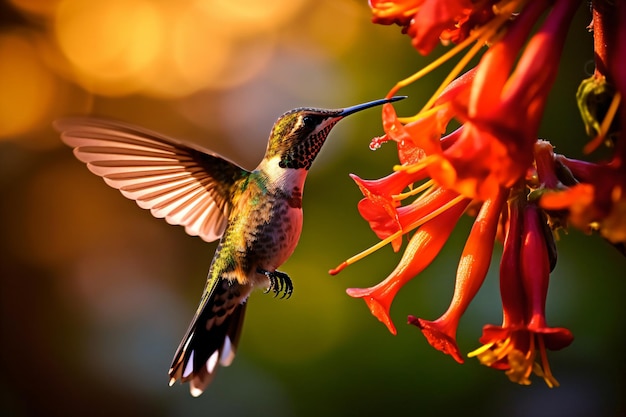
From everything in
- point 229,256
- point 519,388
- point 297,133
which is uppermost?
point 297,133

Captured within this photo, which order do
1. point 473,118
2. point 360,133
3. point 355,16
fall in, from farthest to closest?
point 355,16, point 360,133, point 473,118

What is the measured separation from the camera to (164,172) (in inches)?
83.8

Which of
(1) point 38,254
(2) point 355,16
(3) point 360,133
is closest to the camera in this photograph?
(3) point 360,133

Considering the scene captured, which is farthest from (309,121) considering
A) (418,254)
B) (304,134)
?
(418,254)

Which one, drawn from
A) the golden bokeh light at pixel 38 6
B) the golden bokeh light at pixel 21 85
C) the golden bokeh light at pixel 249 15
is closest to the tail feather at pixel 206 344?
the golden bokeh light at pixel 249 15

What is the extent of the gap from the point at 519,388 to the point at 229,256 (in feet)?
5.04

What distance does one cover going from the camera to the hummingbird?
2010 mm

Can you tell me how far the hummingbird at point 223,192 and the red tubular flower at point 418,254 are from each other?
53 centimetres

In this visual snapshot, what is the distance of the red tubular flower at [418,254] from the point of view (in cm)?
145

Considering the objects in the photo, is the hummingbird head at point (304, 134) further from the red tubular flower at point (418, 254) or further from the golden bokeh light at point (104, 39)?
the golden bokeh light at point (104, 39)

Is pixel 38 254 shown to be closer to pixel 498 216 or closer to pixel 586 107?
pixel 498 216

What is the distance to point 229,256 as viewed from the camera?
6.92 ft

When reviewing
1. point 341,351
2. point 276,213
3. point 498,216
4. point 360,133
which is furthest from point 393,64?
point 498,216

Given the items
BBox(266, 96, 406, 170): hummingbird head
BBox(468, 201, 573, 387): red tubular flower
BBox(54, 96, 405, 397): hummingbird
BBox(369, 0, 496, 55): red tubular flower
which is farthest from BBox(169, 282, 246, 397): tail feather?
BBox(369, 0, 496, 55): red tubular flower
